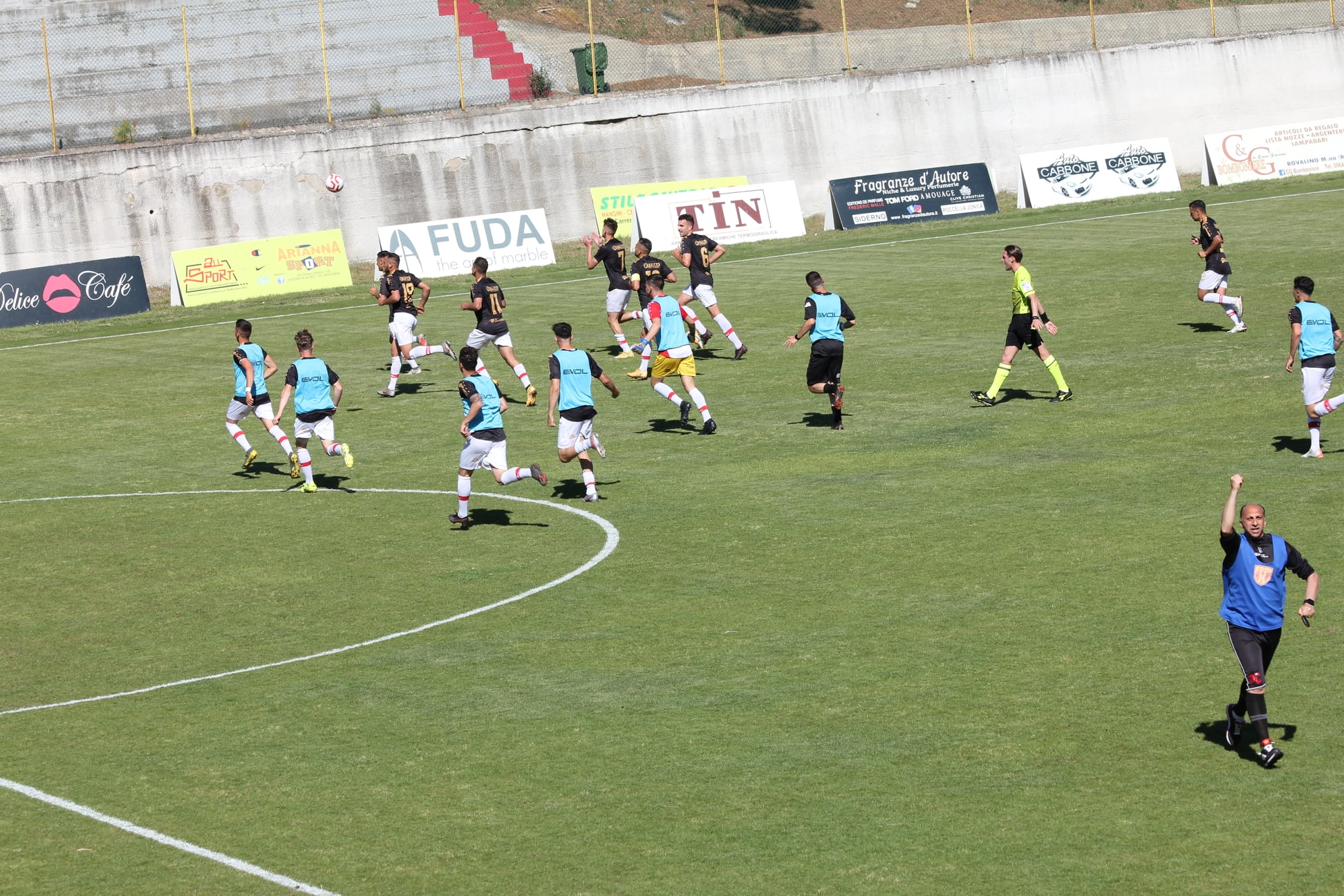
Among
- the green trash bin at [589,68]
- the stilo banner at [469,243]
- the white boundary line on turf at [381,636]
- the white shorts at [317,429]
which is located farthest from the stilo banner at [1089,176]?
the white shorts at [317,429]

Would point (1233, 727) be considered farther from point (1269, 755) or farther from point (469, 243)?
point (469, 243)

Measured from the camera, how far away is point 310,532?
Answer: 68.8ft

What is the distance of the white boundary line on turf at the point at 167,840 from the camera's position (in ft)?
34.7

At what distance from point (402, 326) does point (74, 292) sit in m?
15.1

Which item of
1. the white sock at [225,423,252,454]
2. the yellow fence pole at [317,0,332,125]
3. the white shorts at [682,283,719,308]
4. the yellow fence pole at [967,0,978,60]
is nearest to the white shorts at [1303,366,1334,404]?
the white shorts at [682,283,719,308]

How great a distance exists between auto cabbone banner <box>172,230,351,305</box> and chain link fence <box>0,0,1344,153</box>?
768 centimetres

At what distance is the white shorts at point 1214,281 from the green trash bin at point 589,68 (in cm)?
2646

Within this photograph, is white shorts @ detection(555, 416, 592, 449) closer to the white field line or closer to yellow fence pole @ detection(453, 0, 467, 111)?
the white field line

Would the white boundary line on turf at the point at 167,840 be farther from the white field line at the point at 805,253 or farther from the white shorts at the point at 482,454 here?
the white field line at the point at 805,253

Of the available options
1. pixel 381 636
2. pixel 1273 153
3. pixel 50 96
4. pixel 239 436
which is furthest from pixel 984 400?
pixel 50 96

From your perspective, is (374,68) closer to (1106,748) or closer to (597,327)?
(597,327)

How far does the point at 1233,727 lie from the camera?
1189cm

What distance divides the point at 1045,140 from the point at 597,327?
84.0 ft

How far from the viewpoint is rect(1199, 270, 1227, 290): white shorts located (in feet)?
95.4
